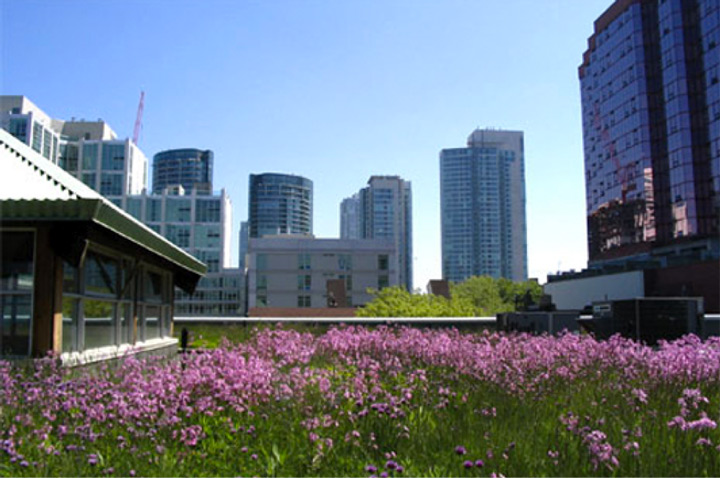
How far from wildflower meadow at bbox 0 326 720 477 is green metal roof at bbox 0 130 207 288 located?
9.09 ft

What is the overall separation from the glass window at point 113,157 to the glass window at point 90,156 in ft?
7.53

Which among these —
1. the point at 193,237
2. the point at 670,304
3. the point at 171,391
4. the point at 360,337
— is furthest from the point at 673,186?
the point at 193,237

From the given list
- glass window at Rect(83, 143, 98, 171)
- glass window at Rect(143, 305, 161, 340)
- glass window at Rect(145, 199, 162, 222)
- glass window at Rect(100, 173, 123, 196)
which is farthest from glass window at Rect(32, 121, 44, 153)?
glass window at Rect(143, 305, 161, 340)

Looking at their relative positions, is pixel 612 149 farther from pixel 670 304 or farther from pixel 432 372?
pixel 432 372

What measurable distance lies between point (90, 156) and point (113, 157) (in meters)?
5.87

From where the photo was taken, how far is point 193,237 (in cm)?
15212

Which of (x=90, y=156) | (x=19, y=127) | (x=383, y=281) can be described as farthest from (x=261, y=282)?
(x=19, y=127)

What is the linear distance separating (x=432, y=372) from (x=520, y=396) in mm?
1735

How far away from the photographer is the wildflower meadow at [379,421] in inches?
212

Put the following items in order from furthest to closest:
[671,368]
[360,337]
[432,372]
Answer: [360,337] < [432,372] < [671,368]

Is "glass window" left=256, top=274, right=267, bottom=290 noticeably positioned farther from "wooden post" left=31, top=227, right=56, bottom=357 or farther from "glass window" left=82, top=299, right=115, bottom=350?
"wooden post" left=31, top=227, right=56, bottom=357

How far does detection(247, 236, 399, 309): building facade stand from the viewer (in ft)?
361

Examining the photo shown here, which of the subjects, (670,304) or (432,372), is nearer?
(432,372)

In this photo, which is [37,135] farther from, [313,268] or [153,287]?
[153,287]
